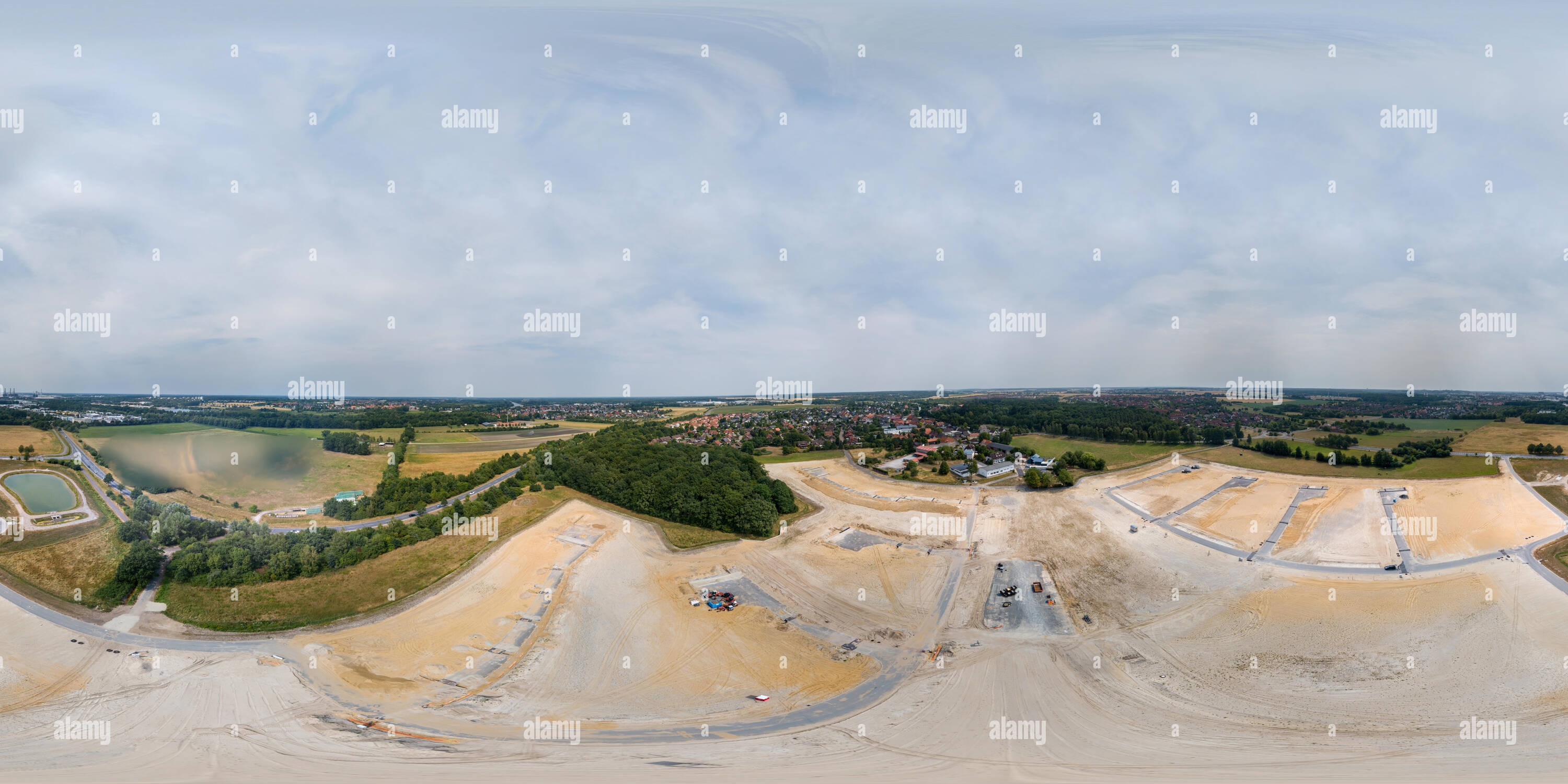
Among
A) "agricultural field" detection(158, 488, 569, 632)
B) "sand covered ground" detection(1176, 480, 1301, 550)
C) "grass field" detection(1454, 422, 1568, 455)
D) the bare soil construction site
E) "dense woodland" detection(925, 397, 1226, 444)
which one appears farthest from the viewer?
"dense woodland" detection(925, 397, 1226, 444)

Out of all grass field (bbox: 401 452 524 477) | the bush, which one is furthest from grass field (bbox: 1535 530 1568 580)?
the bush

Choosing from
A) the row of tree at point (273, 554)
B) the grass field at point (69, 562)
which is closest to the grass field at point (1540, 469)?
the row of tree at point (273, 554)

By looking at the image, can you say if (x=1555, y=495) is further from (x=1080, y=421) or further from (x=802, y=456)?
(x=802, y=456)

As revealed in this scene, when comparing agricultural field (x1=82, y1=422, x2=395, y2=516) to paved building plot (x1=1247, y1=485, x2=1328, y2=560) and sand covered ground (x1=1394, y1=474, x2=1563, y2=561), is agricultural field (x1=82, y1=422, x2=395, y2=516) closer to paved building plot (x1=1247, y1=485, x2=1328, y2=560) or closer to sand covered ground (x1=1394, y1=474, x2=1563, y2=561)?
paved building plot (x1=1247, y1=485, x2=1328, y2=560)

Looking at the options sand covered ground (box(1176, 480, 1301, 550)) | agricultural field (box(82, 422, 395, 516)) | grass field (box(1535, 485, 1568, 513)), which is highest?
agricultural field (box(82, 422, 395, 516))

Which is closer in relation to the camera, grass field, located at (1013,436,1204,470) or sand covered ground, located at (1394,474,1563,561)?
sand covered ground, located at (1394,474,1563,561)

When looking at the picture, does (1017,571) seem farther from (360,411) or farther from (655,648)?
(360,411)

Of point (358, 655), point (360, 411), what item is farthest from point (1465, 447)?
point (360, 411)

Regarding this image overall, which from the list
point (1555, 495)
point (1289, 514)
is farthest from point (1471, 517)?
point (1555, 495)
